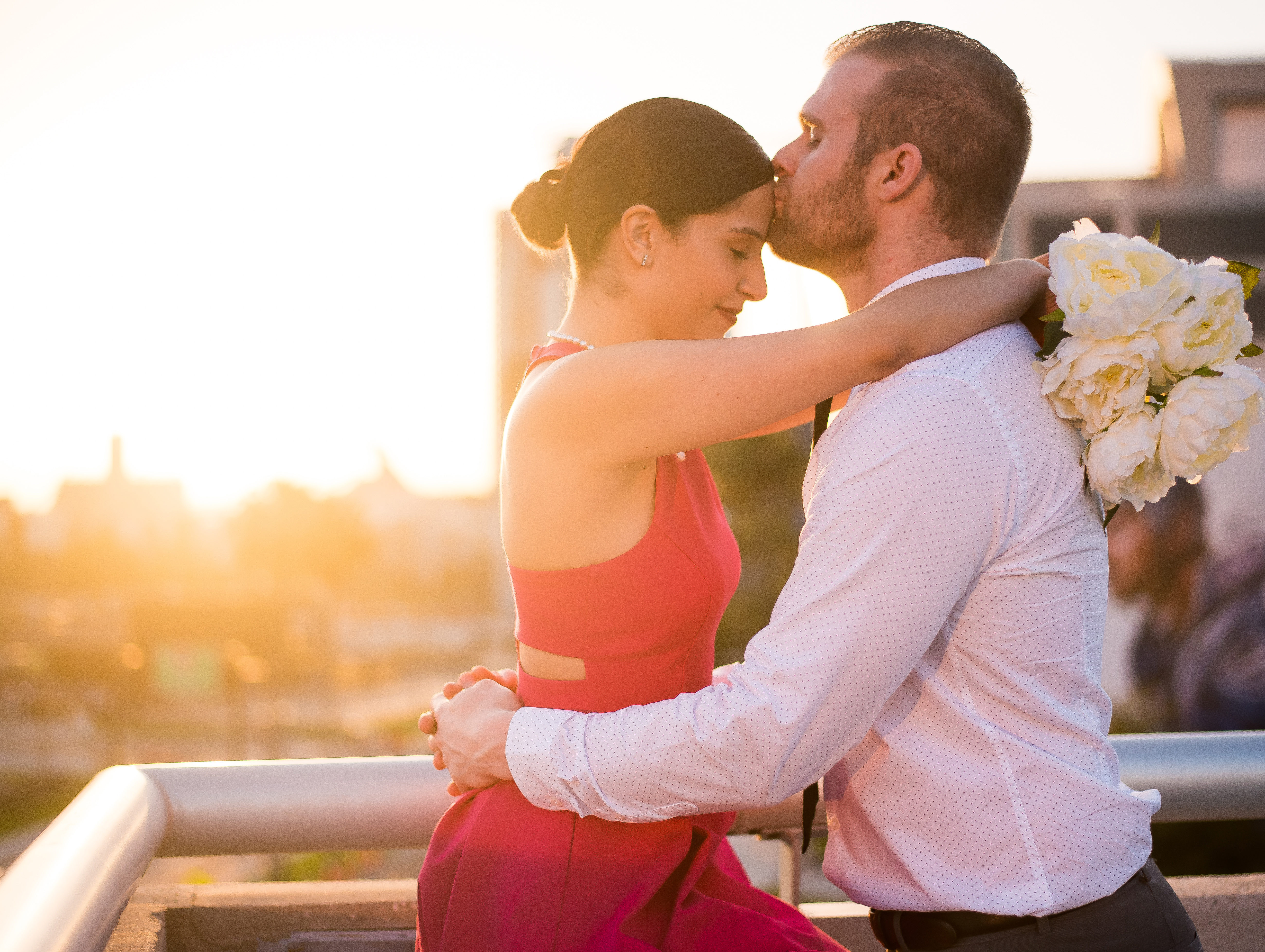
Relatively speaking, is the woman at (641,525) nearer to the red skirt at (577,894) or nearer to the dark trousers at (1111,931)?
the red skirt at (577,894)

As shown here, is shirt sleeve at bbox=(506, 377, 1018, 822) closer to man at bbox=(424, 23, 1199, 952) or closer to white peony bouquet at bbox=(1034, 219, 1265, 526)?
man at bbox=(424, 23, 1199, 952)

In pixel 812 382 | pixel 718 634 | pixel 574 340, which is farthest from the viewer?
pixel 718 634

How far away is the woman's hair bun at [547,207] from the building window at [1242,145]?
20.2 m

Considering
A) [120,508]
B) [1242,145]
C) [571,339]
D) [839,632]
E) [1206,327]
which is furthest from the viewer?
[120,508]

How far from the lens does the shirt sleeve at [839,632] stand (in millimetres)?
1468

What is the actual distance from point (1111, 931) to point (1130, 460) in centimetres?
72

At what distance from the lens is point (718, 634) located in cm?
2217

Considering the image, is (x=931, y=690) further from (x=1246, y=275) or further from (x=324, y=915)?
(x=324, y=915)

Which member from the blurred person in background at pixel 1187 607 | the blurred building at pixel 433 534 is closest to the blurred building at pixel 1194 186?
the blurred person in background at pixel 1187 607

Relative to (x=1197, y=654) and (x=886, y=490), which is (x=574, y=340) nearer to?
(x=886, y=490)

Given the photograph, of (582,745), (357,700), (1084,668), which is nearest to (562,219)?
(582,745)

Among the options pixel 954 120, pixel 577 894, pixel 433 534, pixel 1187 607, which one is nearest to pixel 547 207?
pixel 954 120

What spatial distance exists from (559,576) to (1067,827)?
89 cm

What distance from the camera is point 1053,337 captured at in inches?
65.6
